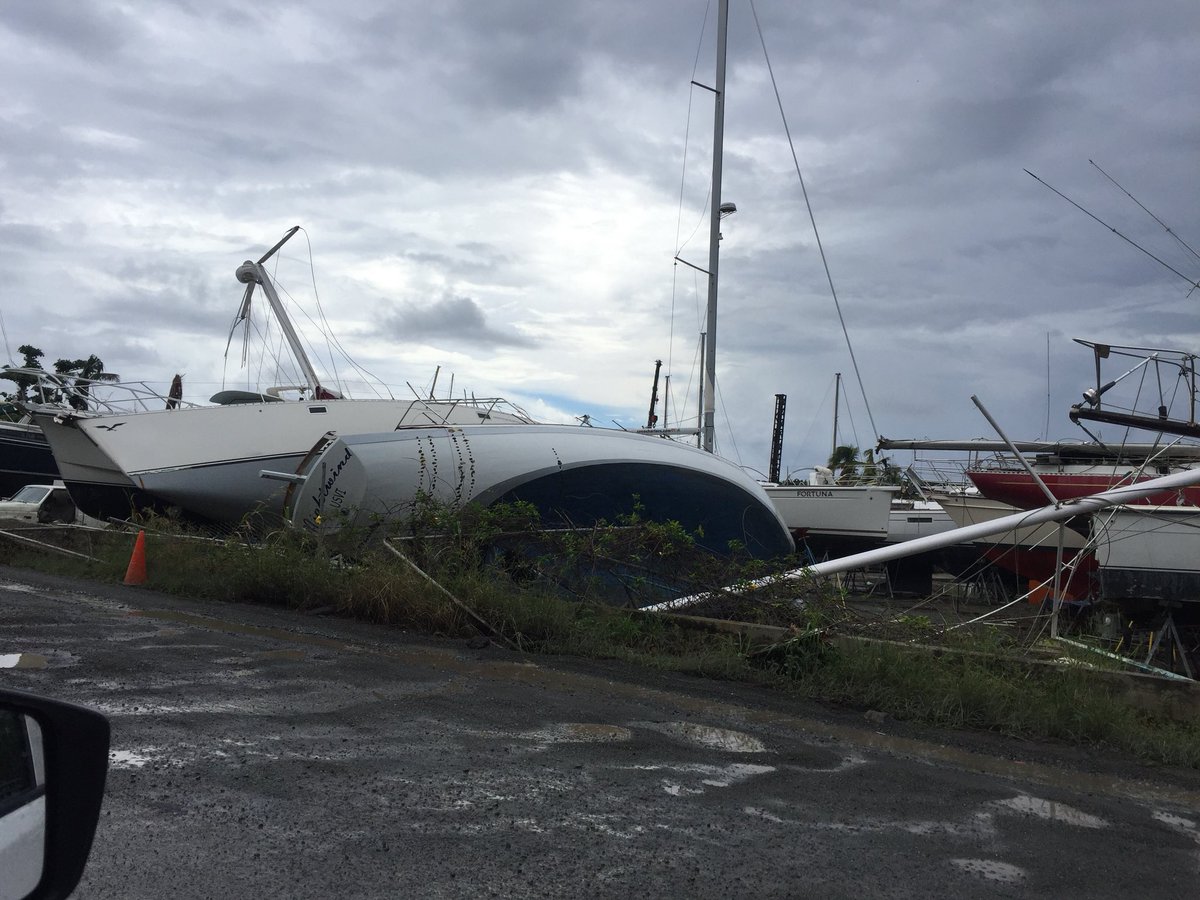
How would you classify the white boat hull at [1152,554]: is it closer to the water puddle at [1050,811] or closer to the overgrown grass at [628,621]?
the overgrown grass at [628,621]

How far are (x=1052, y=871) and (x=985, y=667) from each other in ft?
12.2

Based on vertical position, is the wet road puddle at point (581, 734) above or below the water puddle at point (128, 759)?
below

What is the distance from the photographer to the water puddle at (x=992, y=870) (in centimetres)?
402

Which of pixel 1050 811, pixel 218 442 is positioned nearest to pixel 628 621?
pixel 1050 811

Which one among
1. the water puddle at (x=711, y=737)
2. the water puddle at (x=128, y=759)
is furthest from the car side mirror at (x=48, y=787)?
the water puddle at (x=711, y=737)

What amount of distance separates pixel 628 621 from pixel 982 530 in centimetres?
351

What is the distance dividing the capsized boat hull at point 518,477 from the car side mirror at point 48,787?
9810mm

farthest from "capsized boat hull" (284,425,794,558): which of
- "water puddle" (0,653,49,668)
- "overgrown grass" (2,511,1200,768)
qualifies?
"water puddle" (0,653,49,668)

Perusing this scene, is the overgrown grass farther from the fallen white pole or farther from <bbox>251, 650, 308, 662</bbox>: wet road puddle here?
<bbox>251, 650, 308, 662</bbox>: wet road puddle

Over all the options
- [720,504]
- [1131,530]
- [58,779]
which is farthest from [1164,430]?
[58,779]

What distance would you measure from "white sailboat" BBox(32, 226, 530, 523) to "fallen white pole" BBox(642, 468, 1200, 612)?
265 inches

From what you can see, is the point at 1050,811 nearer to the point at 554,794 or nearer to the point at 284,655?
the point at 554,794

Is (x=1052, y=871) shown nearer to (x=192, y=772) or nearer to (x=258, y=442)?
(x=192, y=772)

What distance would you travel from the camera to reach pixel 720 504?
1580 centimetres
